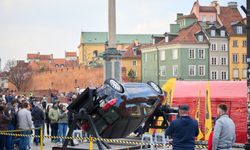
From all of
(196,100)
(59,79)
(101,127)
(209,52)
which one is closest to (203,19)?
(209,52)

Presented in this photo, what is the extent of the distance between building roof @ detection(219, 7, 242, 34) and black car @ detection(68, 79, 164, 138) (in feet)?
227

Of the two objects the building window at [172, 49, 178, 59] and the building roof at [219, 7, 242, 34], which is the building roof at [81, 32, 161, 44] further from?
the building window at [172, 49, 178, 59]

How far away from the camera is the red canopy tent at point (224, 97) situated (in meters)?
20.3

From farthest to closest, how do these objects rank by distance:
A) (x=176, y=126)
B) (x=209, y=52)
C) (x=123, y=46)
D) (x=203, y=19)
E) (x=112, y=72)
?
(x=123, y=46) → (x=203, y=19) → (x=209, y=52) → (x=112, y=72) → (x=176, y=126)

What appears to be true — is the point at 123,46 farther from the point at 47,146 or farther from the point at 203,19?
the point at 47,146

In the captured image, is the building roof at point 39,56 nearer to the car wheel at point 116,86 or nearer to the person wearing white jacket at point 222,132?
the car wheel at point 116,86

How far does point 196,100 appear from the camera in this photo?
21203 millimetres

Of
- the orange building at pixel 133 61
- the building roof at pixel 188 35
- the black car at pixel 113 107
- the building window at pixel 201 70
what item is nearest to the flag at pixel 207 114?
the black car at pixel 113 107

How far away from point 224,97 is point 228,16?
2619 inches

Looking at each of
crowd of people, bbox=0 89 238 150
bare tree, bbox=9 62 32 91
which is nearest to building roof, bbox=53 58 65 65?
bare tree, bbox=9 62 32 91

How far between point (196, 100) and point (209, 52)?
58723mm

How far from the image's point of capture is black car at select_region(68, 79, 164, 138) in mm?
13906

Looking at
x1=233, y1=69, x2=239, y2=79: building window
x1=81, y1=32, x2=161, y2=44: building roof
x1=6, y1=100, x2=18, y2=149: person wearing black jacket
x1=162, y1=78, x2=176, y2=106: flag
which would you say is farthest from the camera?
x1=81, y1=32, x2=161, y2=44: building roof

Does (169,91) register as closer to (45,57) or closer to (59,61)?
(59,61)
